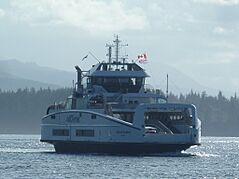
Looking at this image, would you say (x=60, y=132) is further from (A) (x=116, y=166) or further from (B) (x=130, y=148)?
(A) (x=116, y=166)

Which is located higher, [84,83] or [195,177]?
[84,83]

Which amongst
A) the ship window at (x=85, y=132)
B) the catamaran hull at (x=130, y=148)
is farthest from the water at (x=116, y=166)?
the ship window at (x=85, y=132)

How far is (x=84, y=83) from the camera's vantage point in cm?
13188

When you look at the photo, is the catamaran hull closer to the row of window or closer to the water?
the water

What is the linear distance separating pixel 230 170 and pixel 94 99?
869 inches

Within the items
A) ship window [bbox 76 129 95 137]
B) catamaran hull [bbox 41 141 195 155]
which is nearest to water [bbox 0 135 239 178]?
catamaran hull [bbox 41 141 195 155]

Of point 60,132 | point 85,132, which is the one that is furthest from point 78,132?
point 60,132

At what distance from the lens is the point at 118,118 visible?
389 feet

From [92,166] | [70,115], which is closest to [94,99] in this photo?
[70,115]

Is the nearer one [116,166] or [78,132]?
[116,166]

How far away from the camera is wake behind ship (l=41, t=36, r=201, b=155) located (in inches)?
4471

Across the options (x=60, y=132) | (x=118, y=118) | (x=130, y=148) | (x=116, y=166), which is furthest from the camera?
(x=60, y=132)

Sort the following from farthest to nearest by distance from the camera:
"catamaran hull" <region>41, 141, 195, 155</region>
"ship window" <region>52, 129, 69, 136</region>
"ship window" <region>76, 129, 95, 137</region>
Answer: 1. "ship window" <region>52, 129, 69, 136</region>
2. "ship window" <region>76, 129, 95, 137</region>
3. "catamaran hull" <region>41, 141, 195, 155</region>

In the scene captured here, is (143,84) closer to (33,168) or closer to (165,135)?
(165,135)
